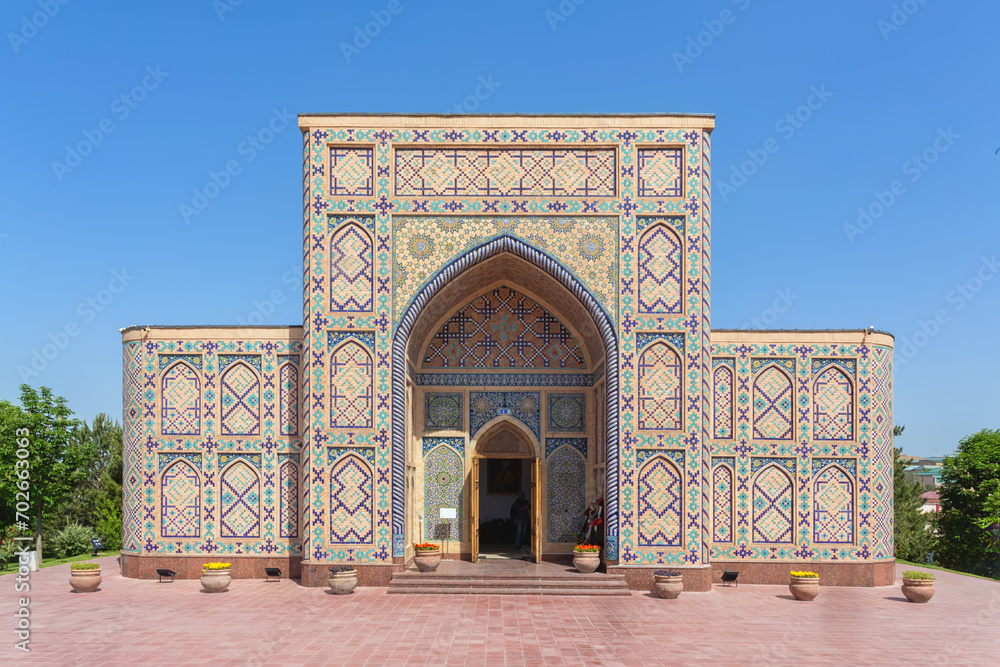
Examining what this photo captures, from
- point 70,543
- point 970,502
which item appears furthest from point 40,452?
point 970,502

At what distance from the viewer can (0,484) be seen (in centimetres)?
1980

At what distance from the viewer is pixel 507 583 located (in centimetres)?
1378

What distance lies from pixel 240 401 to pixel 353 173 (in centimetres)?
500

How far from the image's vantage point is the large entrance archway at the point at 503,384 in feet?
47.4

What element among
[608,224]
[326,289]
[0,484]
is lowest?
[0,484]

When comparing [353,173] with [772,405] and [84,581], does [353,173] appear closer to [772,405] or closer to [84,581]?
[84,581]

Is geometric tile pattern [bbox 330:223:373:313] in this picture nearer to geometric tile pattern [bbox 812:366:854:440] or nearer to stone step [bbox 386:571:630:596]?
stone step [bbox 386:571:630:596]

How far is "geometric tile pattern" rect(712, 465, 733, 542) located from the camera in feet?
48.9

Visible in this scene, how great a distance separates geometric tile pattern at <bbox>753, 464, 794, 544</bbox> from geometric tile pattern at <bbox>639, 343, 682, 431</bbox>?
2.31m

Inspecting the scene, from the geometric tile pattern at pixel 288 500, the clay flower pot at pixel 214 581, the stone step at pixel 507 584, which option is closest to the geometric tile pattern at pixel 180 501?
the geometric tile pattern at pixel 288 500

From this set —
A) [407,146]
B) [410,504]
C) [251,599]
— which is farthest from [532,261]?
[251,599]

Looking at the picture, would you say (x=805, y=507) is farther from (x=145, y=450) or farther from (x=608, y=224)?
(x=145, y=450)

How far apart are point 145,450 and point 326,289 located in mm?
4892

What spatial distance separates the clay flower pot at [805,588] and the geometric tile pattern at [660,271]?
16.9 ft
